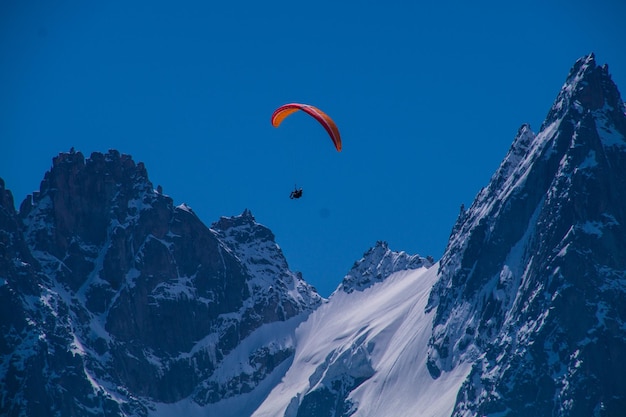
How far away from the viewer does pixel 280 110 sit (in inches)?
5221

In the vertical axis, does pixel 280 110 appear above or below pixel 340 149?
above

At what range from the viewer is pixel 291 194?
424ft

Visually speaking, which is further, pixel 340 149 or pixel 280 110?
pixel 280 110

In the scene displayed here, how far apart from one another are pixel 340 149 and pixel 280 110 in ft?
42.3

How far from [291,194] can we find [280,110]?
842 cm

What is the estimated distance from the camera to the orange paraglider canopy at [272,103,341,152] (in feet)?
410

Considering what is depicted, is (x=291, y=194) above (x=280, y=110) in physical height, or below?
below

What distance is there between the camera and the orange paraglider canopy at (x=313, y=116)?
125000 mm

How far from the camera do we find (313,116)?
417 feet

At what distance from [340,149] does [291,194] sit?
9.41 metres

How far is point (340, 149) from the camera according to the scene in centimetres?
12150

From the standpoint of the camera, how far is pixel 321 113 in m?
128
